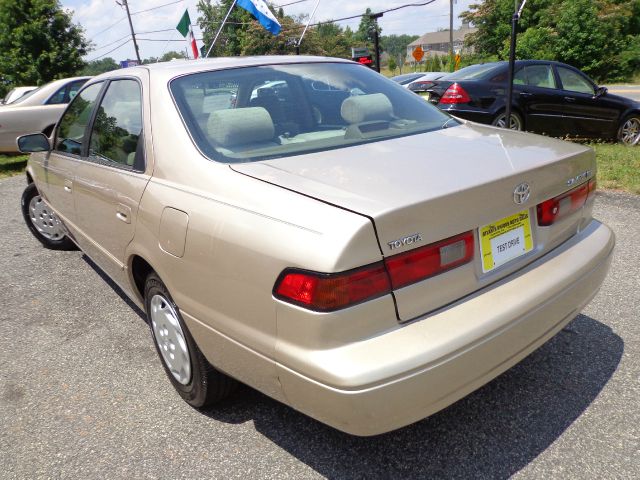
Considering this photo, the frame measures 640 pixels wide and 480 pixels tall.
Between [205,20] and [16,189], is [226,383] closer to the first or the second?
[16,189]

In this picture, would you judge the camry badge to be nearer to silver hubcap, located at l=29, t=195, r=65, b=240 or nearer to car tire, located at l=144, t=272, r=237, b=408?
car tire, located at l=144, t=272, r=237, b=408

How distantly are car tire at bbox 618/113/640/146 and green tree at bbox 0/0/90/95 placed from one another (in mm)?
20864

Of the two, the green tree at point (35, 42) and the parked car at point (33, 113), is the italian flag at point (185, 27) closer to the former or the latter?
the green tree at point (35, 42)

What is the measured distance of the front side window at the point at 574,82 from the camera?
8.45m

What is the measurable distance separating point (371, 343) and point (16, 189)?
9234 mm

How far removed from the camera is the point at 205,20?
75.9 meters

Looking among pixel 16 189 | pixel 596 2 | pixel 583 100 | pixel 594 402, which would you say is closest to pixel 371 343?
Result: pixel 594 402

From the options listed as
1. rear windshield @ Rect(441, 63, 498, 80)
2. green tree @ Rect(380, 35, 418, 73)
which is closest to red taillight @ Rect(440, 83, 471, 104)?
rear windshield @ Rect(441, 63, 498, 80)

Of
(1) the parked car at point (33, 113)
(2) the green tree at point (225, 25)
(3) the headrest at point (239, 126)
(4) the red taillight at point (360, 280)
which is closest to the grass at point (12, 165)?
(1) the parked car at point (33, 113)

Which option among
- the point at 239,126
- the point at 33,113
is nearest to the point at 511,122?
the point at 239,126

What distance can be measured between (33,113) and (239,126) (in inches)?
366

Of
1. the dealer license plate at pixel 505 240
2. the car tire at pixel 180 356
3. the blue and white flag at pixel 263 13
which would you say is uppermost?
the blue and white flag at pixel 263 13

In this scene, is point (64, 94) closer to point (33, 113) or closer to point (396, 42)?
point (33, 113)

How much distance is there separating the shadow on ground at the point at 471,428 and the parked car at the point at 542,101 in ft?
19.7
